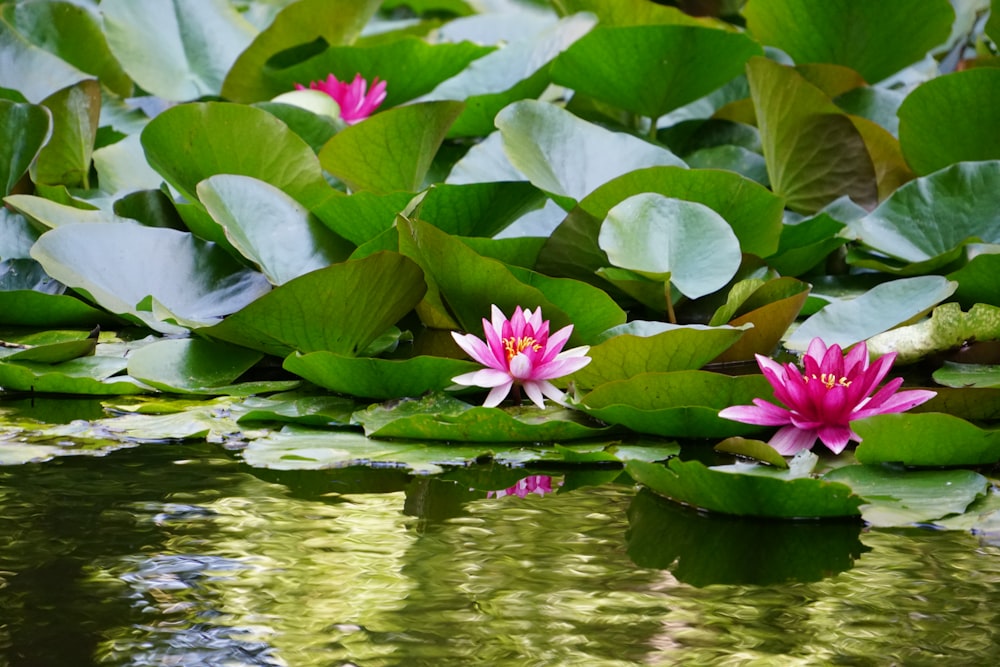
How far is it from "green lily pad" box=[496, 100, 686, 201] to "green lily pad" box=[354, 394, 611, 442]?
413 millimetres

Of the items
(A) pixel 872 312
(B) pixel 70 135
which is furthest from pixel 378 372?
(B) pixel 70 135

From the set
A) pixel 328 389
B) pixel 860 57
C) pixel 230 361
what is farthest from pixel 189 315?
pixel 860 57

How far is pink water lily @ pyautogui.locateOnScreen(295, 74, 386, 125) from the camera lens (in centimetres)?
205

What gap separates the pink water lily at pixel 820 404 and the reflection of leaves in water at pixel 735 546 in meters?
0.15

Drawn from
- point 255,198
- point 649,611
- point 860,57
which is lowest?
point 649,611

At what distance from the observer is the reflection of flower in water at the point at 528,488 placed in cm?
103

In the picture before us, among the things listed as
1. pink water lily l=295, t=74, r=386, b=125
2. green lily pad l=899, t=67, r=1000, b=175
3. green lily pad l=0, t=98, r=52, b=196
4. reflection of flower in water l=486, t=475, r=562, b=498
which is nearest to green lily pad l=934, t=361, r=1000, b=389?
reflection of flower in water l=486, t=475, r=562, b=498

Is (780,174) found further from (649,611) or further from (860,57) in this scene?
(649,611)

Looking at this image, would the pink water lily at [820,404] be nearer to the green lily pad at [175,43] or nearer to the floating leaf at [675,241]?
the floating leaf at [675,241]

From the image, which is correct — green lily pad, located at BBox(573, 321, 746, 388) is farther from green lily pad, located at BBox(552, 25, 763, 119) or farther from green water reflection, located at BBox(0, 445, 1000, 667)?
green lily pad, located at BBox(552, 25, 763, 119)

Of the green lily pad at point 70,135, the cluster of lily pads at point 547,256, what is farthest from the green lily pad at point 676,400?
the green lily pad at point 70,135

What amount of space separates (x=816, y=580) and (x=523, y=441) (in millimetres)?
→ 392

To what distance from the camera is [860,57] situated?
212 cm

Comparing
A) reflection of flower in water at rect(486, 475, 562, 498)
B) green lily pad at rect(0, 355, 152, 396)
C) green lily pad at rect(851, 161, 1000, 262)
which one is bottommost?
reflection of flower in water at rect(486, 475, 562, 498)
